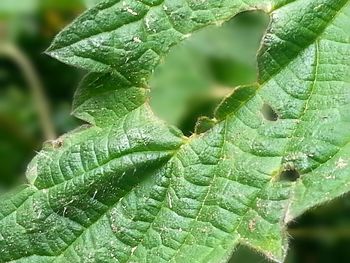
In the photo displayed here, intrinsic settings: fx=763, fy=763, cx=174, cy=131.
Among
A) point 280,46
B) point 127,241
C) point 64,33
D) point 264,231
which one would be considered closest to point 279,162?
point 264,231

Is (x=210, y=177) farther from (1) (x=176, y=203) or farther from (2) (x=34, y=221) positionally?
(2) (x=34, y=221)

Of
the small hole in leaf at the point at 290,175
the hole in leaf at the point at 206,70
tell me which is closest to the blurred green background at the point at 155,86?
the hole in leaf at the point at 206,70

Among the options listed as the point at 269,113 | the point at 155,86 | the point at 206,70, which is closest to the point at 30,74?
the point at 155,86

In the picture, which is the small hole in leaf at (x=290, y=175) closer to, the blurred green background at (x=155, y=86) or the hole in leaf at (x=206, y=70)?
the blurred green background at (x=155, y=86)

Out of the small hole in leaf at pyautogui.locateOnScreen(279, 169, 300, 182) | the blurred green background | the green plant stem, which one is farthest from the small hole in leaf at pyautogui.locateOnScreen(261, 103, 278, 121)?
the green plant stem

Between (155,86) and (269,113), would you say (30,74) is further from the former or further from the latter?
(269,113)
